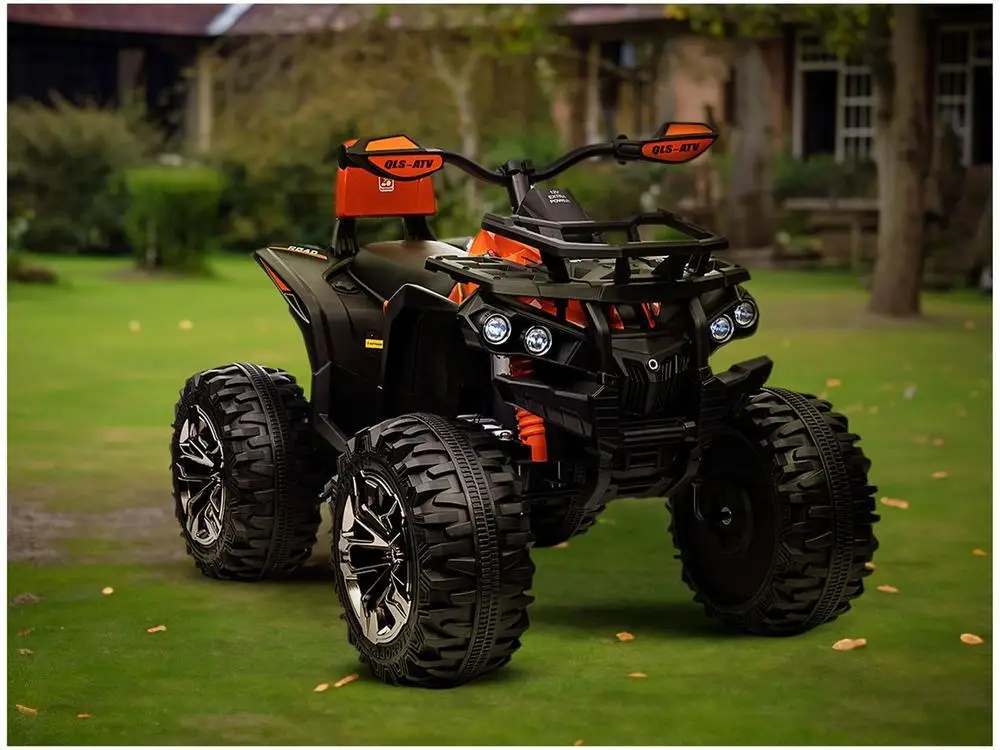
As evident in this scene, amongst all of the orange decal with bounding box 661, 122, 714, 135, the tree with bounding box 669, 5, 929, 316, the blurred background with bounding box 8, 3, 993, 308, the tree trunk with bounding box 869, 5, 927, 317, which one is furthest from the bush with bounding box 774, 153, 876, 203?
the orange decal with bounding box 661, 122, 714, 135

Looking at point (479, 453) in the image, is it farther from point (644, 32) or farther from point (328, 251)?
point (644, 32)

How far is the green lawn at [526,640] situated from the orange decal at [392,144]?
65.3 inches

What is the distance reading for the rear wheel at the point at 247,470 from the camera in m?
6.78

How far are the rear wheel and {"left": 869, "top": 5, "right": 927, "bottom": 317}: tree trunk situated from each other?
9.95 meters

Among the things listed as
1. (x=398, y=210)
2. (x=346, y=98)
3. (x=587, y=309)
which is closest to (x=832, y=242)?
(x=346, y=98)

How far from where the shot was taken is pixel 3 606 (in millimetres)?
6789

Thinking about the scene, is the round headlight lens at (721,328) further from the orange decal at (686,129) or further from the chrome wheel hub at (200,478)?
the chrome wheel hub at (200,478)

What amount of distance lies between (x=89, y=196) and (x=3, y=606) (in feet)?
54.5

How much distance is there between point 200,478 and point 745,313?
7.56 ft

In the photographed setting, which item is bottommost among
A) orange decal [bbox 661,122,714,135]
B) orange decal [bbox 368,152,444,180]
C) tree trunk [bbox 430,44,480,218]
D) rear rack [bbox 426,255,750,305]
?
rear rack [bbox 426,255,750,305]

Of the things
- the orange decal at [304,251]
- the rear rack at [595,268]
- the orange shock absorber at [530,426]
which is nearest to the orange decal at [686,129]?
the rear rack at [595,268]

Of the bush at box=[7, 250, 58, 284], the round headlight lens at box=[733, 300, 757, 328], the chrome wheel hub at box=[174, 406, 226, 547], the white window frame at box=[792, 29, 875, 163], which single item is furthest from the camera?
the white window frame at box=[792, 29, 875, 163]

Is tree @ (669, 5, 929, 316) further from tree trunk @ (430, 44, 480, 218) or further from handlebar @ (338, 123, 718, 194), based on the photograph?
handlebar @ (338, 123, 718, 194)

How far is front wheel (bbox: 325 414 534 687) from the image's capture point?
5.39m
